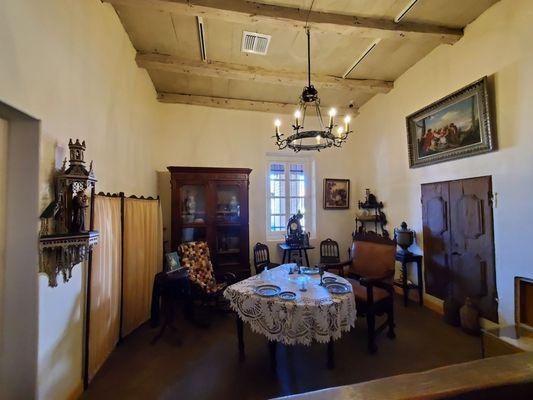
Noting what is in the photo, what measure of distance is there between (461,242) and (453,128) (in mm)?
1379

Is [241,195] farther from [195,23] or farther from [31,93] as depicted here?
[31,93]

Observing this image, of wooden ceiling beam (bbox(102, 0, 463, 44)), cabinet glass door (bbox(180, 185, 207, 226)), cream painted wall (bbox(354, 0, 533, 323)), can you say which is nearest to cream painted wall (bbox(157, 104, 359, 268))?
cabinet glass door (bbox(180, 185, 207, 226))

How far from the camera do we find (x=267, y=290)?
2219mm

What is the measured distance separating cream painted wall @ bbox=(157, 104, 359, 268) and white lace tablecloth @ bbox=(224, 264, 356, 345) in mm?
2580

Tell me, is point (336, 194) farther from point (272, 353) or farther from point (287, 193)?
point (272, 353)

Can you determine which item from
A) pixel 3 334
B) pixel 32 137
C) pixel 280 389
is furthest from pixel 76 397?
pixel 32 137

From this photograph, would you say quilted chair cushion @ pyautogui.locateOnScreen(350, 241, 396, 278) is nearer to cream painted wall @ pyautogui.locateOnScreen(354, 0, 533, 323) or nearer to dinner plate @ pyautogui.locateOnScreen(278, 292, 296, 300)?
cream painted wall @ pyautogui.locateOnScreen(354, 0, 533, 323)

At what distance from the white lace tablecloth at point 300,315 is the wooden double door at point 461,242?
1751 mm

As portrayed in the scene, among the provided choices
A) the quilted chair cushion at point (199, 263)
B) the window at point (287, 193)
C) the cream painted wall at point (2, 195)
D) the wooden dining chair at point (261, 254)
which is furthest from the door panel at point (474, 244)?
the cream painted wall at point (2, 195)

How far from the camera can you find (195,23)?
2.79 metres

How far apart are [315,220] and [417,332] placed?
260 centimetres

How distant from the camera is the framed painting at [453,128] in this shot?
2672 mm

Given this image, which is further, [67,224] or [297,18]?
[297,18]

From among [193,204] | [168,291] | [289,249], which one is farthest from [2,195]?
[289,249]
